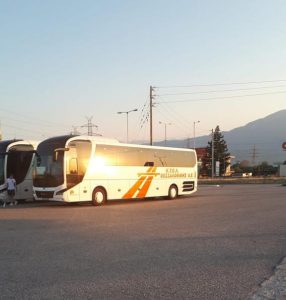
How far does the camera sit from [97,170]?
24.0 meters

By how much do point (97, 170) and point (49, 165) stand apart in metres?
2.26

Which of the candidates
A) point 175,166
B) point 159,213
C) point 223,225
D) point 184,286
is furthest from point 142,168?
point 184,286

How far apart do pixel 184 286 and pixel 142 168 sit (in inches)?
787

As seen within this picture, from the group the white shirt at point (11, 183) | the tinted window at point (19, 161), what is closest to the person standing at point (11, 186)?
the white shirt at point (11, 183)

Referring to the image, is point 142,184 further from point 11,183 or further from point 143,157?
point 11,183

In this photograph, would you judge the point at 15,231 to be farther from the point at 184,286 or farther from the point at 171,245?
the point at 184,286

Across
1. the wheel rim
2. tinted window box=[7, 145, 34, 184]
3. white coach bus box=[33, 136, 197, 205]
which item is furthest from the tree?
the wheel rim

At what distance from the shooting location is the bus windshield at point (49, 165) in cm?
2294

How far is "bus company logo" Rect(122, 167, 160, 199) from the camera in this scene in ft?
86.9

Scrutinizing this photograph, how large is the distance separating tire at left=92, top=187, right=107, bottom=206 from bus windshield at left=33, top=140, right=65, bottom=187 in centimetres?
195

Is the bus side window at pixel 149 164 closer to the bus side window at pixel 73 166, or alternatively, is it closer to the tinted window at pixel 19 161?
the bus side window at pixel 73 166

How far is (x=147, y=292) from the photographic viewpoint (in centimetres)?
718

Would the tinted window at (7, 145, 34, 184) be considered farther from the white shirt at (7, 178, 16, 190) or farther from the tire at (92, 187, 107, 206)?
the tire at (92, 187, 107, 206)

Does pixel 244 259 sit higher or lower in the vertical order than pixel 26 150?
lower
